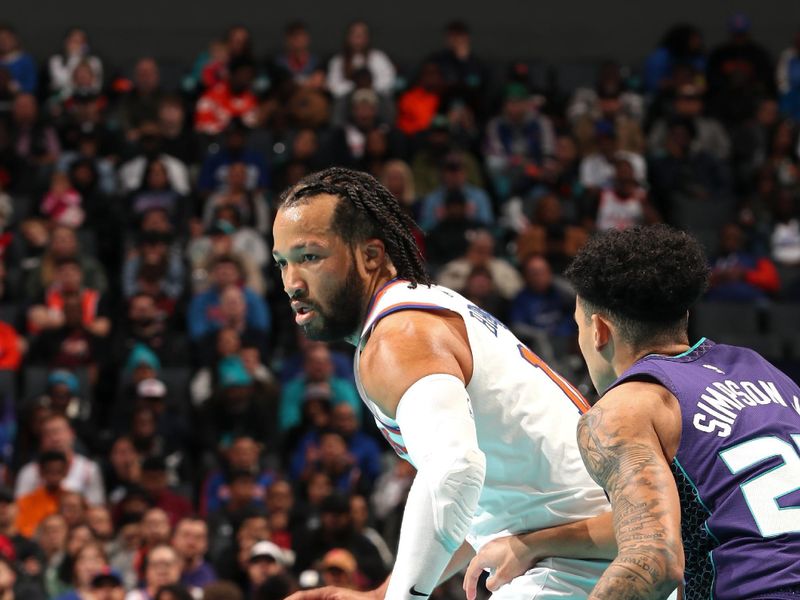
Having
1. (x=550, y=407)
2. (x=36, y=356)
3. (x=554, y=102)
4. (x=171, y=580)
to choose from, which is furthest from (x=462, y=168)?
(x=550, y=407)

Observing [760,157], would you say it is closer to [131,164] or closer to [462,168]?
[462,168]

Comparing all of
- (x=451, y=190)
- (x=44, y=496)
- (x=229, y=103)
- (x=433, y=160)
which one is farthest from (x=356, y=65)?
(x=44, y=496)

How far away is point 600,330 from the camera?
3.48 m

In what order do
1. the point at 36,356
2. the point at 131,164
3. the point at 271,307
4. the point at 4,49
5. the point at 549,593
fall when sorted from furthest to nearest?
the point at 4,49, the point at 131,164, the point at 271,307, the point at 36,356, the point at 549,593

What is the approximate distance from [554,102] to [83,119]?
20.0ft

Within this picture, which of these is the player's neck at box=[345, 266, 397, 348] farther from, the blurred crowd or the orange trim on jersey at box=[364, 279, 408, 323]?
the blurred crowd

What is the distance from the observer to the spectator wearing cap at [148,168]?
14680mm

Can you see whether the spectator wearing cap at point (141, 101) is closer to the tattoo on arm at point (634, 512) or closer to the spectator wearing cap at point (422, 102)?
the spectator wearing cap at point (422, 102)

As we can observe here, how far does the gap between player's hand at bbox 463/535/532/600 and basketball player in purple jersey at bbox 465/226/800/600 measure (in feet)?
1.89

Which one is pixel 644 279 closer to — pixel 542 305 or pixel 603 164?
pixel 542 305

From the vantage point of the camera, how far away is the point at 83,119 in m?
15.7

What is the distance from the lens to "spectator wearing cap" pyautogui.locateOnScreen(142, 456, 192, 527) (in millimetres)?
10859

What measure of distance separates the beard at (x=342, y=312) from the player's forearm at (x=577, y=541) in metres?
0.85

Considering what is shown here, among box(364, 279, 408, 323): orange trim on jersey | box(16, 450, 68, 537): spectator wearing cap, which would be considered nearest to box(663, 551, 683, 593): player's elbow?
box(364, 279, 408, 323): orange trim on jersey
